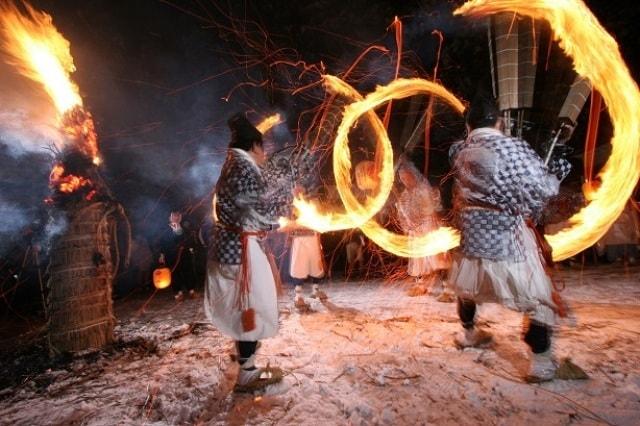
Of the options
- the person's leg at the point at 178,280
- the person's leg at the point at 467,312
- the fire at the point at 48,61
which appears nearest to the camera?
the person's leg at the point at 467,312

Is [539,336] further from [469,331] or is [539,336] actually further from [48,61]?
[48,61]

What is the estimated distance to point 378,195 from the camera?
652 centimetres

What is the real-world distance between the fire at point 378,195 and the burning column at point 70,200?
3080mm

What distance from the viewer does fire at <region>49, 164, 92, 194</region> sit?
5078 millimetres

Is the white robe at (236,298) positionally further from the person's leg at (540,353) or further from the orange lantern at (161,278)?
the orange lantern at (161,278)

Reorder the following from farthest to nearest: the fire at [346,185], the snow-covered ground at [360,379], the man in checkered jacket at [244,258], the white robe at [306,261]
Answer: the white robe at [306,261], the fire at [346,185], the man in checkered jacket at [244,258], the snow-covered ground at [360,379]

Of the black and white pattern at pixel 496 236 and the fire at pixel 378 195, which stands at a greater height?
the fire at pixel 378 195

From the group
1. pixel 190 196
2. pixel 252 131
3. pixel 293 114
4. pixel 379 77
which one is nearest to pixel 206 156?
pixel 190 196

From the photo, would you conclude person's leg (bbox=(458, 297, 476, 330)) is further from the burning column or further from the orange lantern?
the orange lantern

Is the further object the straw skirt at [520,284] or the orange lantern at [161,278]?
the orange lantern at [161,278]

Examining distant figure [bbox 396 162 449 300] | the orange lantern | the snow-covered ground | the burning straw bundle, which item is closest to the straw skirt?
the snow-covered ground

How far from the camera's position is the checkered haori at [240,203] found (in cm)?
363

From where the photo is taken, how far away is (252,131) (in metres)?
3.88

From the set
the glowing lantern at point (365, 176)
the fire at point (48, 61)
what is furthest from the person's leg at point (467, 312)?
the fire at point (48, 61)
